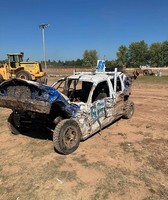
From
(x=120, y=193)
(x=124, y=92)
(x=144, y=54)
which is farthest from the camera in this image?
(x=144, y=54)

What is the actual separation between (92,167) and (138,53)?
10077 centimetres

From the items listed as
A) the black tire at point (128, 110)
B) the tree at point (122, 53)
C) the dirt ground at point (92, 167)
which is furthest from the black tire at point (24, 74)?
the tree at point (122, 53)

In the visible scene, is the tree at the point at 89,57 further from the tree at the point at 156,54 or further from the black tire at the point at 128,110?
the black tire at the point at 128,110

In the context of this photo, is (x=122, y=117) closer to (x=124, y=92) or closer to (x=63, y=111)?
(x=124, y=92)

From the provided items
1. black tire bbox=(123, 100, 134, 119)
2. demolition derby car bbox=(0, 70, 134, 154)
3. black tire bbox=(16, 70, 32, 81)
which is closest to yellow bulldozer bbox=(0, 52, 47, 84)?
black tire bbox=(16, 70, 32, 81)

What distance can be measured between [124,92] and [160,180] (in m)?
4.23

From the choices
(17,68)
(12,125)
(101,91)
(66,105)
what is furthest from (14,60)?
(66,105)

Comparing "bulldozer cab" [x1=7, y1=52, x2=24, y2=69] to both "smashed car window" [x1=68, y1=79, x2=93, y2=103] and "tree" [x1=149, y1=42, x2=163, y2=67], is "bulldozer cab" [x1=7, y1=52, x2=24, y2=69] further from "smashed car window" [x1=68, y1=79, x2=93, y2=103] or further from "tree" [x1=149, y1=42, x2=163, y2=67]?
"tree" [x1=149, y1=42, x2=163, y2=67]

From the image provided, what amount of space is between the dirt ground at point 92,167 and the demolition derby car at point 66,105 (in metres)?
0.39

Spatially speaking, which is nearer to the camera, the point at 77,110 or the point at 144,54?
the point at 77,110

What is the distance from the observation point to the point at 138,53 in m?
101

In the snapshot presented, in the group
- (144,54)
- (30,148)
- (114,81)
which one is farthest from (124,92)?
(144,54)

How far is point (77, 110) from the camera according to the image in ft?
20.5

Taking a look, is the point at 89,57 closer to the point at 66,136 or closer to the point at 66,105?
the point at 66,105
